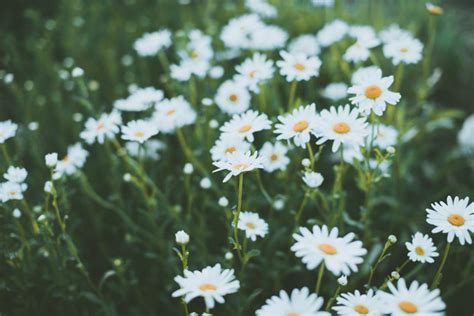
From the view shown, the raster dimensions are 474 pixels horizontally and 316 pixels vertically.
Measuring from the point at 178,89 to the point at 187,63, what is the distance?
162mm

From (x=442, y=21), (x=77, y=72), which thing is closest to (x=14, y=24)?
(x=77, y=72)

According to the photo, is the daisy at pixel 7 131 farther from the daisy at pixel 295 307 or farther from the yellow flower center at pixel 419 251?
the yellow flower center at pixel 419 251

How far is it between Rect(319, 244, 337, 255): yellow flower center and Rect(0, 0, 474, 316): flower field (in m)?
0.02

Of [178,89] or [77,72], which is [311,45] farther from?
[77,72]

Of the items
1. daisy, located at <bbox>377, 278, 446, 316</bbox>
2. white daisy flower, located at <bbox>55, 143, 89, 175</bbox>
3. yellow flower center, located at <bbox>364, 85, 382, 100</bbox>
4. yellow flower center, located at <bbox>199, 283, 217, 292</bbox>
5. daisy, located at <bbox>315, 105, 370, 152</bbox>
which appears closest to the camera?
daisy, located at <bbox>377, 278, 446, 316</bbox>

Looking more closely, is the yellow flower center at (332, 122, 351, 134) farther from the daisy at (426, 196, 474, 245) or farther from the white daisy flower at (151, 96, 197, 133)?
the white daisy flower at (151, 96, 197, 133)

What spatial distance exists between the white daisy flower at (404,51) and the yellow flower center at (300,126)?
0.72m

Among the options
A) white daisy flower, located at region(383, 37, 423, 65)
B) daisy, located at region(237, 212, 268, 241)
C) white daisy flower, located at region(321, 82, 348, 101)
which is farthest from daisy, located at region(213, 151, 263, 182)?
white daisy flower, located at region(321, 82, 348, 101)

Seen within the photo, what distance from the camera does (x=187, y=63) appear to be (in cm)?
240

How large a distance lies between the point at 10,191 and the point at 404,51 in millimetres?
1732

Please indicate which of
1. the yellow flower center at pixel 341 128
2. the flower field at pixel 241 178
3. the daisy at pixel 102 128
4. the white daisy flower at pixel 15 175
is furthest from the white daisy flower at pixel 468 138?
the white daisy flower at pixel 15 175

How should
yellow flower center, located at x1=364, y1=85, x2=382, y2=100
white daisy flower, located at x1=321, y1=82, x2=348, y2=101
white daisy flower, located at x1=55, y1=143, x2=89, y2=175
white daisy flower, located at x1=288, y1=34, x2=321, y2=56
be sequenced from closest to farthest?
yellow flower center, located at x1=364, y1=85, x2=382, y2=100 → white daisy flower, located at x1=55, y1=143, x2=89, y2=175 → white daisy flower, located at x1=321, y1=82, x2=348, y2=101 → white daisy flower, located at x1=288, y1=34, x2=321, y2=56

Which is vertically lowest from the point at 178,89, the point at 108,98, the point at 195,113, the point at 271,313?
the point at 271,313

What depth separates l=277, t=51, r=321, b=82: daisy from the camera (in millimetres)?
1998
